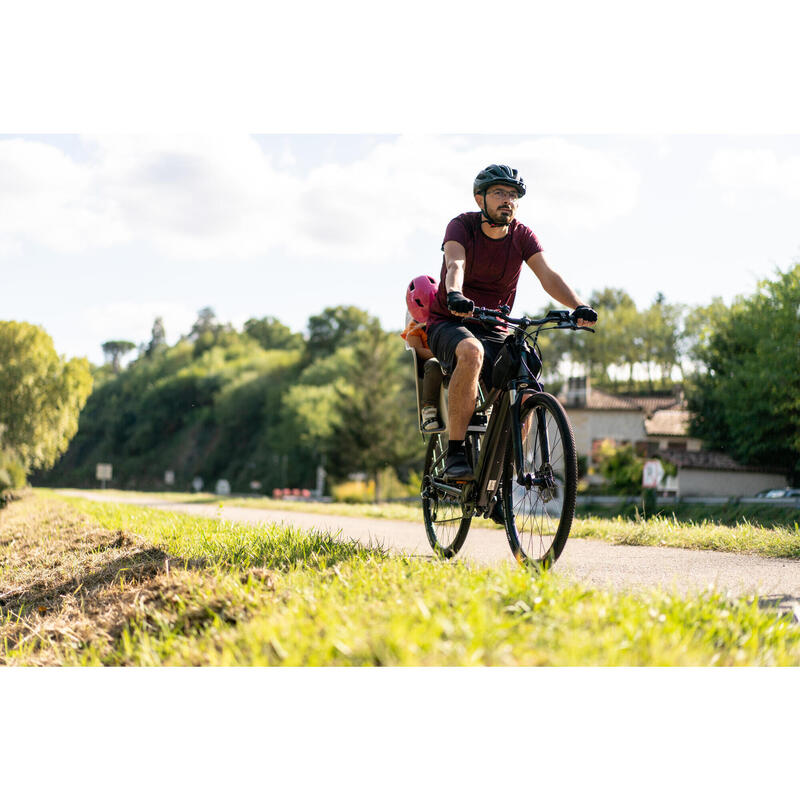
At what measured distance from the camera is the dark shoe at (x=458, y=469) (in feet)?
13.7

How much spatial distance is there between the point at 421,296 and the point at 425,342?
0.33m

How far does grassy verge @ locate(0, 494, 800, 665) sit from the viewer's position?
2232 millimetres

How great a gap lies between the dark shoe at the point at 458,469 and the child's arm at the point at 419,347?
0.87 m

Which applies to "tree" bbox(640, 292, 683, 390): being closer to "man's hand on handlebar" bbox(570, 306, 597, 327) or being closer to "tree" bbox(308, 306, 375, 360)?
"tree" bbox(308, 306, 375, 360)

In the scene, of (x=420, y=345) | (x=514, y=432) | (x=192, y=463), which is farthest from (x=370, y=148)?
(x=192, y=463)

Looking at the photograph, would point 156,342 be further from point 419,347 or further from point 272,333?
point 419,347

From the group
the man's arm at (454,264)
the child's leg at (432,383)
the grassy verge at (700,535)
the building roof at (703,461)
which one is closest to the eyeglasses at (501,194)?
the man's arm at (454,264)

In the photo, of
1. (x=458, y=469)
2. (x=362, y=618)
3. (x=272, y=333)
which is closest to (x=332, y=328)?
(x=272, y=333)

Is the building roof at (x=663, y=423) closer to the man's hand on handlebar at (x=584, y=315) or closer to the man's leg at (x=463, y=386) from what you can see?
the man's leg at (x=463, y=386)

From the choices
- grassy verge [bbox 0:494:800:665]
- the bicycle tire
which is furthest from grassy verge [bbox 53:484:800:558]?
grassy verge [bbox 0:494:800:665]

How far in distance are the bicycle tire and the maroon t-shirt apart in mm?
924

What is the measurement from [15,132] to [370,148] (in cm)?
298

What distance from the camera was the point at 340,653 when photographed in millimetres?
2283
